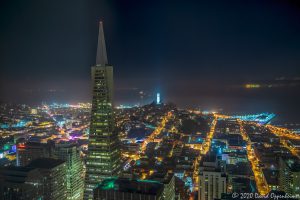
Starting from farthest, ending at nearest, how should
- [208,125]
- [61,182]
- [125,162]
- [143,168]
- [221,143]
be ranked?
[208,125] → [221,143] → [125,162] → [143,168] → [61,182]

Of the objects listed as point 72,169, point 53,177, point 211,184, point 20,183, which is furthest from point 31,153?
point 211,184

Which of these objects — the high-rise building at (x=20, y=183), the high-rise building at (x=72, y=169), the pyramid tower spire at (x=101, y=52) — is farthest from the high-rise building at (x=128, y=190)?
the pyramid tower spire at (x=101, y=52)

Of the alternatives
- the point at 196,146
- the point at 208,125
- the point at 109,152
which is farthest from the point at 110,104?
the point at 208,125

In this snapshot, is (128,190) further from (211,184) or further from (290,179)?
(290,179)

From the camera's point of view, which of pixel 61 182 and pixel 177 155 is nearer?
pixel 61 182

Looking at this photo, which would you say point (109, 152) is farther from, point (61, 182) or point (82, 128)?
point (82, 128)

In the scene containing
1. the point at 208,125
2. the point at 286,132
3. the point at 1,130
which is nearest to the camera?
the point at 1,130

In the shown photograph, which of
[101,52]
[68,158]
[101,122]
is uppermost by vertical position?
[101,52]
